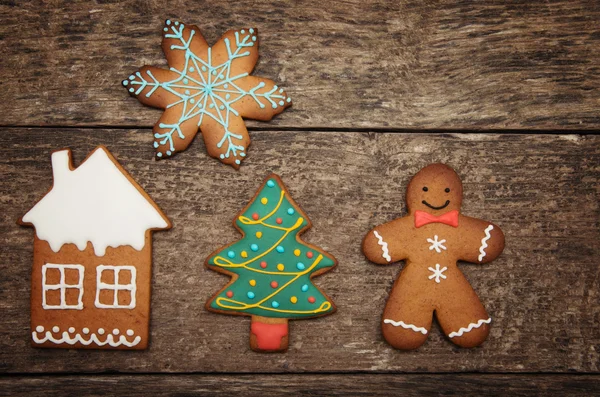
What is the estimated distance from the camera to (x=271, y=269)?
86 cm

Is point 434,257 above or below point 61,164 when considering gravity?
below

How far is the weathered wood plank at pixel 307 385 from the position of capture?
0.88 m

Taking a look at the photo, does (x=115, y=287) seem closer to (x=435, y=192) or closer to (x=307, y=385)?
(x=307, y=385)

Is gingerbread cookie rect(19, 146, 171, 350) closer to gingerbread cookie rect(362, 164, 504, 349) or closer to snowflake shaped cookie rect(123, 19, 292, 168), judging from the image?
snowflake shaped cookie rect(123, 19, 292, 168)

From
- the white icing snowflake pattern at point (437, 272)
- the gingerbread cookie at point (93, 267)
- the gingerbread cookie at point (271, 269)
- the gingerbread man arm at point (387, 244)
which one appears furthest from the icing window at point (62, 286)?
the white icing snowflake pattern at point (437, 272)

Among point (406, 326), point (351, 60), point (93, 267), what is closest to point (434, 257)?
point (406, 326)

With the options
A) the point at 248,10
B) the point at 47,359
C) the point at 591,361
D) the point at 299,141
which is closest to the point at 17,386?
the point at 47,359

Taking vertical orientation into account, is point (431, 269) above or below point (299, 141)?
below

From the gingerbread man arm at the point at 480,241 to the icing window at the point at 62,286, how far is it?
2.25ft

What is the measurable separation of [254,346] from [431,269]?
34 cm

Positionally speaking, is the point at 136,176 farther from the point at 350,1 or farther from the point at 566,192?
the point at 566,192

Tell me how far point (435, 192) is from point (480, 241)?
0.12m

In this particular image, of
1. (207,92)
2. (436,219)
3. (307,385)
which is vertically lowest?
(307,385)

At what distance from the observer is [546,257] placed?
2.97ft
